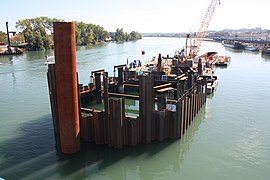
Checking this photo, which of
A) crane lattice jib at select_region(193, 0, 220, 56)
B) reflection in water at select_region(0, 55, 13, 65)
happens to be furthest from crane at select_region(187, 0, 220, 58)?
reflection in water at select_region(0, 55, 13, 65)

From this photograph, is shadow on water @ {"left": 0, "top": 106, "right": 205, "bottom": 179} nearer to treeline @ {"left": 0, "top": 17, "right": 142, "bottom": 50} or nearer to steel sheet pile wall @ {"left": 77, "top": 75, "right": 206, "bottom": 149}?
steel sheet pile wall @ {"left": 77, "top": 75, "right": 206, "bottom": 149}

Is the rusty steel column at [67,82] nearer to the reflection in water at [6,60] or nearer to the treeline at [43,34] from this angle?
the reflection in water at [6,60]

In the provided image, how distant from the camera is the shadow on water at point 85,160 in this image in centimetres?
1383

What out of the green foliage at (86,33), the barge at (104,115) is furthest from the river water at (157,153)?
the green foliage at (86,33)

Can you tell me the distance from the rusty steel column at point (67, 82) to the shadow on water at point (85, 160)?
1.17 meters

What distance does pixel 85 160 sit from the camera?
1483cm

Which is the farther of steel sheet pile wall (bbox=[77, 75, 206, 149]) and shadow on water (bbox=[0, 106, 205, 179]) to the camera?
steel sheet pile wall (bbox=[77, 75, 206, 149])

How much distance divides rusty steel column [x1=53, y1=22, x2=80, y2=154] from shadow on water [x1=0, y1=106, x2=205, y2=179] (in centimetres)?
117

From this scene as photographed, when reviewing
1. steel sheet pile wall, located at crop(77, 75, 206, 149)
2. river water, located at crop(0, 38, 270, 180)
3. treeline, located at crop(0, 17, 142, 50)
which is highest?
treeline, located at crop(0, 17, 142, 50)

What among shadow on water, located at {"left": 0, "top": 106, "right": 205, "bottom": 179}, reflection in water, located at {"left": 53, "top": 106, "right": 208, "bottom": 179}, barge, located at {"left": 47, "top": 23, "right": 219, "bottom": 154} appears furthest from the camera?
reflection in water, located at {"left": 53, "top": 106, "right": 208, "bottom": 179}

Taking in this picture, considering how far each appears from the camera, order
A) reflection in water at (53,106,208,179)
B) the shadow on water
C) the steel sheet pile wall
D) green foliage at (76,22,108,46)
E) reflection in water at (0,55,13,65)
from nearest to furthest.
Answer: the shadow on water < reflection in water at (53,106,208,179) < the steel sheet pile wall < reflection in water at (0,55,13,65) < green foliage at (76,22,108,46)

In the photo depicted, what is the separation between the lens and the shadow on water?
45.4 ft

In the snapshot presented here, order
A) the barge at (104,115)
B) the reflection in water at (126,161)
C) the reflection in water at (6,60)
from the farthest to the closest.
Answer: the reflection in water at (6,60) → the reflection in water at (126,161) → the barge at (104,115)

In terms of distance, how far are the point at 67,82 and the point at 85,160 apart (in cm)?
486
